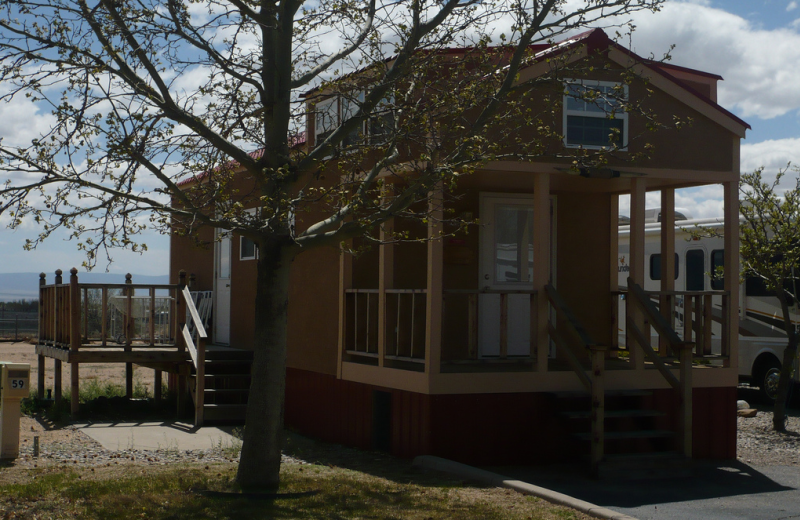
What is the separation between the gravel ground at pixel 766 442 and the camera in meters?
9.68

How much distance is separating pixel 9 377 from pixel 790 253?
950 centimetres

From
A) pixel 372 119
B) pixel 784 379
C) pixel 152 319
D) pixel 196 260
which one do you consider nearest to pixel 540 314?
pixel 372 119

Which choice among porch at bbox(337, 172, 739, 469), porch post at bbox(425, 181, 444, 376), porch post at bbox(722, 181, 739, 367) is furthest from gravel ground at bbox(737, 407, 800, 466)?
porch post at bbox(425, 181, 444, 376)

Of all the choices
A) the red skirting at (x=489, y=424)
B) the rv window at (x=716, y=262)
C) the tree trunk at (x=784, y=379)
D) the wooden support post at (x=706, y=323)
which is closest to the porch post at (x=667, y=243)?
the wooden support post at (x=706, y=323)

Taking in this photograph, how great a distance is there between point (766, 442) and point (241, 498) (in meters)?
7.14

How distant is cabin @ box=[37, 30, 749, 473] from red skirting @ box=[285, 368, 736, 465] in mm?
18

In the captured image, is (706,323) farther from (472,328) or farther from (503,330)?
(472,328)

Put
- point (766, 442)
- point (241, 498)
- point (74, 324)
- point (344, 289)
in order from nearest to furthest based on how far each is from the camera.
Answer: point (241, 498) → point (344, 289) → point (766, 442) → point (74, 324)

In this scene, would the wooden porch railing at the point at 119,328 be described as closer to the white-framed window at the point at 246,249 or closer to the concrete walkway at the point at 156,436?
the concrete walkway at the point at 156,436

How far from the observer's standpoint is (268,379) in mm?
7043

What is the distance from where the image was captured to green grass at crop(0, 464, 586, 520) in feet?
20.0

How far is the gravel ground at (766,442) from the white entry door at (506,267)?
285 cm

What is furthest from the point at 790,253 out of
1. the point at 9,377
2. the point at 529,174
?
the point at 9,377

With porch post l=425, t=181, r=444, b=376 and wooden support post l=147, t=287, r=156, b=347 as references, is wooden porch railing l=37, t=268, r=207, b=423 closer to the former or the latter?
wooden support post l=147, t=287, r=156, b=347
